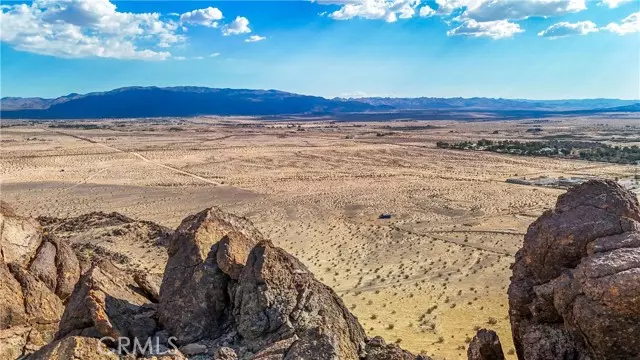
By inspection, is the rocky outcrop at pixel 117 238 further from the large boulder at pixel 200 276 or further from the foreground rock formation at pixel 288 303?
the large boulder at pixel 200 276

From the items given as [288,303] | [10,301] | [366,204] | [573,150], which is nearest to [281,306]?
[288,303]

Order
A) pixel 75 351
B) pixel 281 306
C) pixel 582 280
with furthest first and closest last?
pixel 281 306, pixel 582 280, pixel 75 351

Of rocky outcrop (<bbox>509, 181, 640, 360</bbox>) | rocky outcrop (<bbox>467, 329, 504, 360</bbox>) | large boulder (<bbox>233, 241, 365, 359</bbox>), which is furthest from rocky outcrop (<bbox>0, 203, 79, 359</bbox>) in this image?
rocky outcrop (<bbox>509, 181, 640, 360</bbox>)

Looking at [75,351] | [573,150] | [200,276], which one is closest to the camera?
[75,351]

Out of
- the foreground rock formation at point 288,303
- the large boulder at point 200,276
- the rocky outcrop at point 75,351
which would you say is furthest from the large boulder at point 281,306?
the rocky outcrop at point 75,351

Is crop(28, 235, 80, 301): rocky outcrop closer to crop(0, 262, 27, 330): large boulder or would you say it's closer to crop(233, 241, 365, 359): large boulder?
crop(0, 262, 27, 330): large boulder

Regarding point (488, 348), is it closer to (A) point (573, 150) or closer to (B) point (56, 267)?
(B) point (56, 267)
